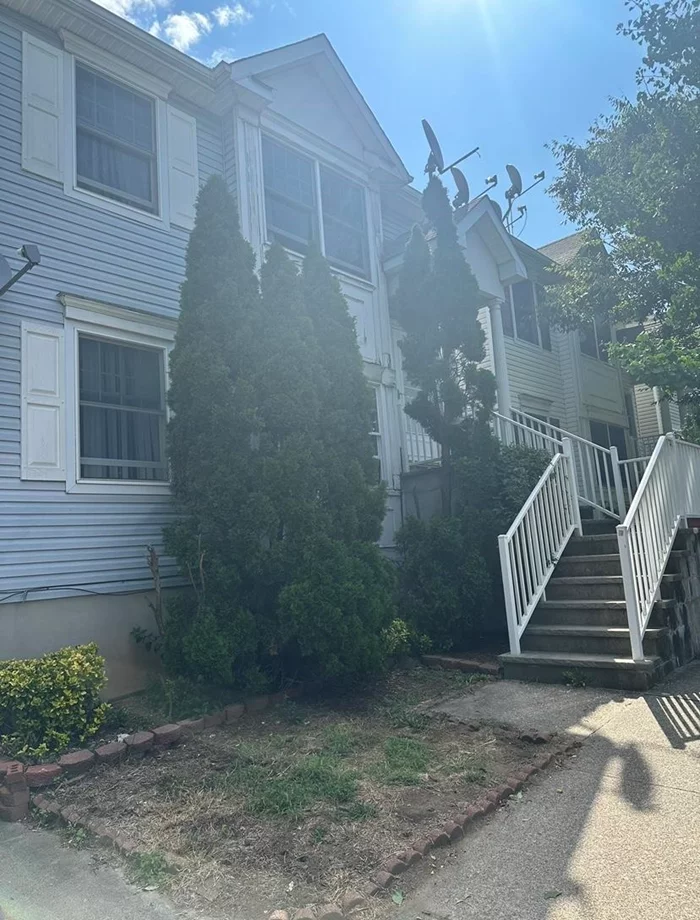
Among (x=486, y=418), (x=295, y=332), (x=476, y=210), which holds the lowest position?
(x=486, y=418)

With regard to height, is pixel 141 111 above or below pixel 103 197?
above

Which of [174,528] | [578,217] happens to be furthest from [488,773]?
[578,217]

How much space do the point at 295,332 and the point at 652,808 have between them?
4810 mm

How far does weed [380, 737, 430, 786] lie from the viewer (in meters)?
4.19

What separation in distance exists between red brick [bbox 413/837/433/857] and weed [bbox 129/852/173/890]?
1179 mm

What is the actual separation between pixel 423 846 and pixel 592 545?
5.27 metres

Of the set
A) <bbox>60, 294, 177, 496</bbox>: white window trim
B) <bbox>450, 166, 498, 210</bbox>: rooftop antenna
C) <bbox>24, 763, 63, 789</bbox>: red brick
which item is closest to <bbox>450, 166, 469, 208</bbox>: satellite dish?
<bbox>450, 166, 498, 210</bbox>: rooftop antenna

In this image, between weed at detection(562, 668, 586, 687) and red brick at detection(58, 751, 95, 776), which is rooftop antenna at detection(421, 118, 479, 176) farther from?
red brick at detection(58, 751, 95, 776)

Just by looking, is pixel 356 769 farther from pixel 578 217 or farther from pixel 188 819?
pixel 578 217

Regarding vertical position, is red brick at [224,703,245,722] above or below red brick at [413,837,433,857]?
above

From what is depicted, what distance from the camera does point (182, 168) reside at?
327 inches

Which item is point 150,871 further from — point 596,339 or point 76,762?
point 596,339

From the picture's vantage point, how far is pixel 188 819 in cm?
373

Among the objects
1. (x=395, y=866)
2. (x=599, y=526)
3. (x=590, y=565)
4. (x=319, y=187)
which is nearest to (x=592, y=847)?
(x=395, y=866)
